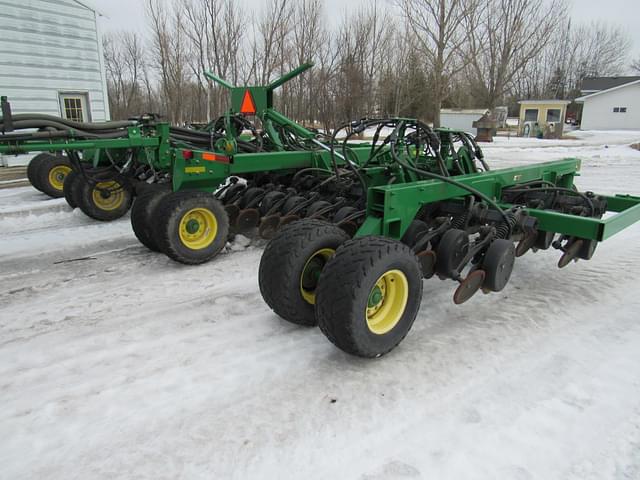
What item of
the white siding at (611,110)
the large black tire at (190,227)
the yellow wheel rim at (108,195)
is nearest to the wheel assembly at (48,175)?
the yellow wheel rim at (108,195)

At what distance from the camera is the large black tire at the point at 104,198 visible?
296 inches

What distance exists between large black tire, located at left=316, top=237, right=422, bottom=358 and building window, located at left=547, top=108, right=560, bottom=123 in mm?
41086

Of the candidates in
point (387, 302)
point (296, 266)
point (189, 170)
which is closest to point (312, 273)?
point (296, 266)

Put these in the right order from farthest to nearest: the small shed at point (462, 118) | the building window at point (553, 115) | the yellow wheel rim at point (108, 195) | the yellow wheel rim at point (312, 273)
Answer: the building window at point (553, 115), the small shed at point (462, 118), the yellow wheel rim at point (108, 195), the yellow wheel rim at point (312, 273)

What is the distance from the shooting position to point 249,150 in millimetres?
7137

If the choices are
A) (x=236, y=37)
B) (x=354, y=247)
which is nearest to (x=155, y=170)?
(x=354, y=247)

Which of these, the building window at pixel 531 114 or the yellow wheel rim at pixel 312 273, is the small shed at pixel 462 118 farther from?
the yellow wheel rim at pixel 312 273

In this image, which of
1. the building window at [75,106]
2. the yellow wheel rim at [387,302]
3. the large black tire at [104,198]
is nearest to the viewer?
the yellow wheel rim at [387,302]

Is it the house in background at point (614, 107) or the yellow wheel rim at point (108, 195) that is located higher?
the house in background at point (614, 107)

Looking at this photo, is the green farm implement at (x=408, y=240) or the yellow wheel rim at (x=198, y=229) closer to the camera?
the green farm implement at (x=408, y=240)

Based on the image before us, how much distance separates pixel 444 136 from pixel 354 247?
256cm

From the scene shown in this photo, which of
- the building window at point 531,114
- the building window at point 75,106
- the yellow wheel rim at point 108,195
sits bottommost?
the yellow wheel rim at point 108,195

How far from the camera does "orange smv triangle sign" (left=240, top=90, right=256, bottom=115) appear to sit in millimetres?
7668

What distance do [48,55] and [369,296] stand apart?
13.4m
